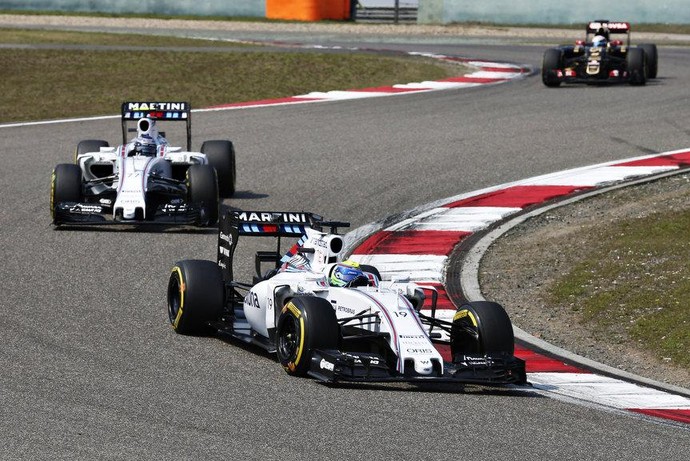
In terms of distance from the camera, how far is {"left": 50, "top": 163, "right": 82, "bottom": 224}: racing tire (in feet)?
48.9

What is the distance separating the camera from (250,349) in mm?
10133

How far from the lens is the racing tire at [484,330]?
31.2 ft

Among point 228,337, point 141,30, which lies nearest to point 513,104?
point 228,337

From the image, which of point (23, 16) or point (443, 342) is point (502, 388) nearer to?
point (443, 342)

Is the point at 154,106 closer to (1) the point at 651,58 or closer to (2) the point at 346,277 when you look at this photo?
(2) the point at 346,277

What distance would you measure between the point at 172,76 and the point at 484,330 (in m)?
19.5

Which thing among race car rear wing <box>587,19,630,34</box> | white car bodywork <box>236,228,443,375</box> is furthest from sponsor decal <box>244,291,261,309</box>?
race car rear wing <box>587,19,630,34</box>

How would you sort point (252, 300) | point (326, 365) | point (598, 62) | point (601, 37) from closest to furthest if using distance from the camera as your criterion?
point (326, 365) < point (252, 300) < point (598, 62) < point (601, 37)

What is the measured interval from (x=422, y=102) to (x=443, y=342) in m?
15.2

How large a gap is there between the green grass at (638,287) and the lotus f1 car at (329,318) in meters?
1.61

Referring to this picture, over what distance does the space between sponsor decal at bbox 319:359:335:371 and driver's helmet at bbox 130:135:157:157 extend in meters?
7.07

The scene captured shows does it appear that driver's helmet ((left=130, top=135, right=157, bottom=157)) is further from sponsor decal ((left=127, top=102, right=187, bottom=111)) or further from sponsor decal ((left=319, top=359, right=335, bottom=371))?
sponsor decal ((left=319, top=359, right=335, bottom=371))

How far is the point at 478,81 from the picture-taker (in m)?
27.9

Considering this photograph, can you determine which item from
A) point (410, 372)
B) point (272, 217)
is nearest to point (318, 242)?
point (272, 217)
